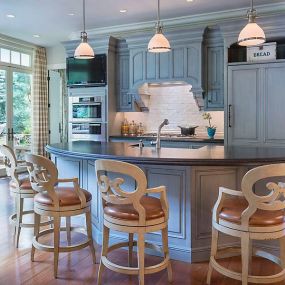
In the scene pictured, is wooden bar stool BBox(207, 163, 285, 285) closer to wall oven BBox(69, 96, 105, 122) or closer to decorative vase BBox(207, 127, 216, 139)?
decorative vase BBox(207, 127, 216, 139)

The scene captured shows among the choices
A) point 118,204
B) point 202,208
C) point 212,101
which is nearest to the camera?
point 118,204

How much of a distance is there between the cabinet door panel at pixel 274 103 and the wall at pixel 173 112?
3.67 feet

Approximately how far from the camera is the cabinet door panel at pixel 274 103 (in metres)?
4.92

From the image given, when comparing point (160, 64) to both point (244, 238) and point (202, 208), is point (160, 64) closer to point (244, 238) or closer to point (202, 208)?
point (202, 208)

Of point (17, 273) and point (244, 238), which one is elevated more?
point (244, 238)

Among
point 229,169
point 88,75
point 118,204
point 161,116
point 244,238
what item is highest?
point 88,75

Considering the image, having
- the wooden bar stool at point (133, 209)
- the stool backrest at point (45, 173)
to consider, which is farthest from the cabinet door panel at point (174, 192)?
the stool backrest at point (45, 173)

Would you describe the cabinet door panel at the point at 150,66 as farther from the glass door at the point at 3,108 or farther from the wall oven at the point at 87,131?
the glass door at the point at 3,108

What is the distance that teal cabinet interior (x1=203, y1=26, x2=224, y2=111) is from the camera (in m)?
5.46

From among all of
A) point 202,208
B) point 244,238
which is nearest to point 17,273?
point 202,208

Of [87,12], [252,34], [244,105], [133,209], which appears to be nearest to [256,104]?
[244,105]

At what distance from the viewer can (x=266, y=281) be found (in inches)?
91.7

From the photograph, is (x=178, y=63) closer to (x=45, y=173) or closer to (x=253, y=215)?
(x=45, y=173)

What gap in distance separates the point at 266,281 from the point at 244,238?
0.35 meters
